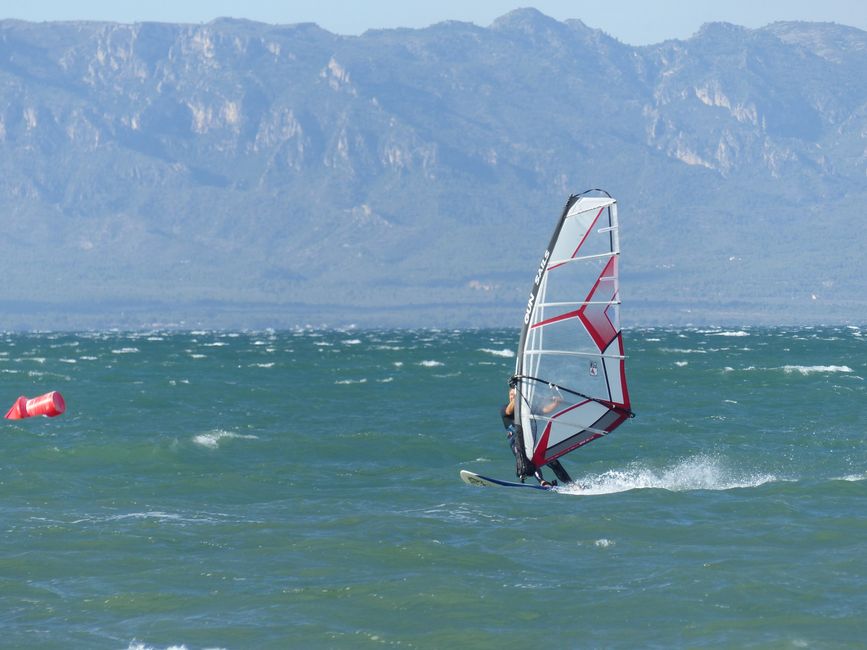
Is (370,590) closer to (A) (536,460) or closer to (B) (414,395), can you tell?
(A) (536,460)

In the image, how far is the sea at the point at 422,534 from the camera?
20.6 m

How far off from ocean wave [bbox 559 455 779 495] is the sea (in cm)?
13

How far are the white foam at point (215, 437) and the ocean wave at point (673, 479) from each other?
1138 centimetres

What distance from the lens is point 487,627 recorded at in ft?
67.4

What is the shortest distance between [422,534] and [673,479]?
349 inches

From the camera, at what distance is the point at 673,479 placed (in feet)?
110

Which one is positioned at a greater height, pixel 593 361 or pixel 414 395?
pixel 593 361

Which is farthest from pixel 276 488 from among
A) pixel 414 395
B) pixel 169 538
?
pixel 414 395

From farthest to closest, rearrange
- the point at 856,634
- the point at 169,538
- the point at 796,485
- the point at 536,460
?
1. the point at 796,485
2. the point at 536,460
3. the point at 169,538
4. the point at 856,634

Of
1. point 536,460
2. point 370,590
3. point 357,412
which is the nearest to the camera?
point 370,590

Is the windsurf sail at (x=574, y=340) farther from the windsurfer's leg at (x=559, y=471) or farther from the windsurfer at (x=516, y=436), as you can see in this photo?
the windsurfer's leg at (x=559, y=471)

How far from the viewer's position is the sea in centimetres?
2064

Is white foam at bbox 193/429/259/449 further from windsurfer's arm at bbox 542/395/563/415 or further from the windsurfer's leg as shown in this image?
windsurfer's arm at bbox 542/395/563/415

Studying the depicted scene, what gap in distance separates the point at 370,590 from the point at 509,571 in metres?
2.36
